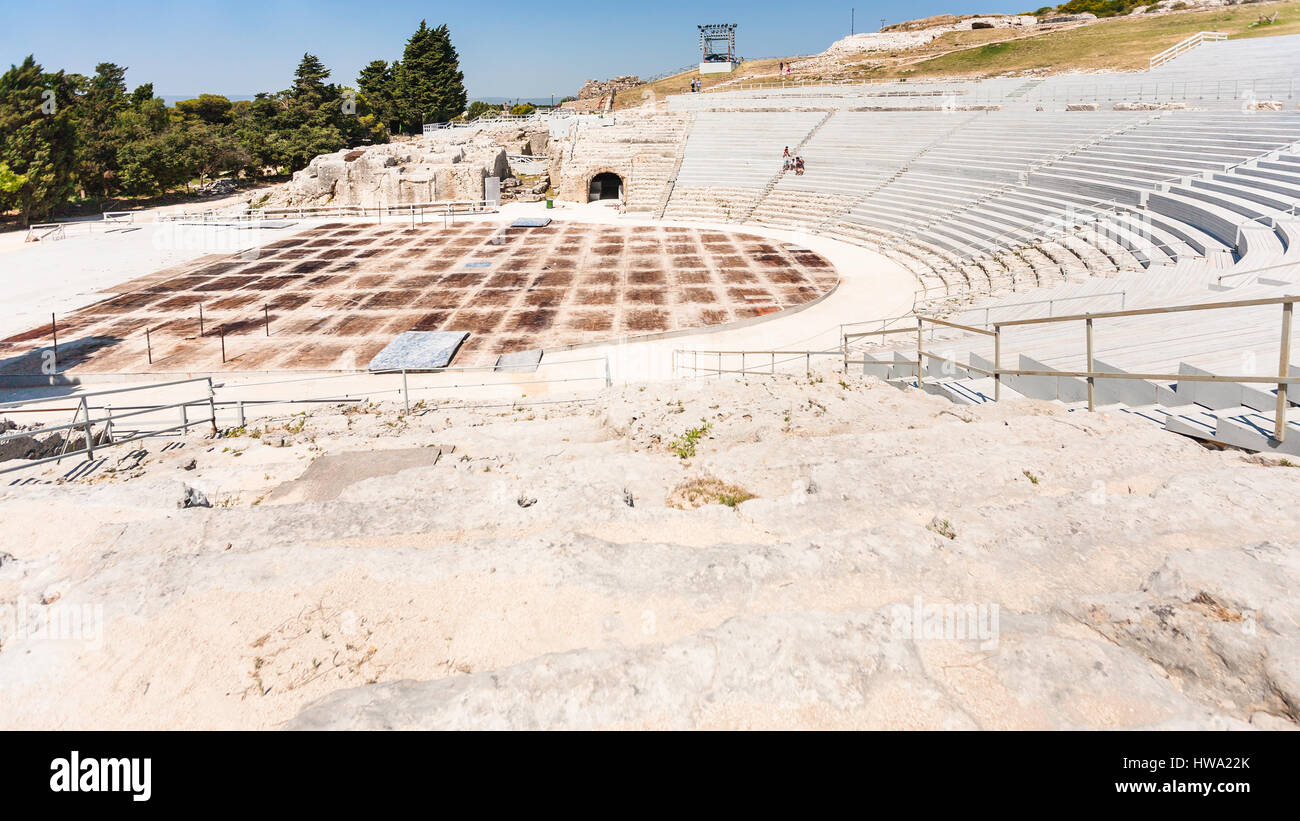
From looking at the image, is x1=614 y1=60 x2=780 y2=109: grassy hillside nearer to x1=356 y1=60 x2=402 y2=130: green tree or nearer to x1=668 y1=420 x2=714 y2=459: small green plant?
x1=356 y1=60 x2=402 y2=130: green tree

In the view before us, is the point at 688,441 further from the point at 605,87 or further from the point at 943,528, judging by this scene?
the point at 605,87

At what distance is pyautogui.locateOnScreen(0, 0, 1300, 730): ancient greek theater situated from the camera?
12.4ft

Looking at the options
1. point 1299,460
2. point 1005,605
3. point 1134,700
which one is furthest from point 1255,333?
point 1134,700

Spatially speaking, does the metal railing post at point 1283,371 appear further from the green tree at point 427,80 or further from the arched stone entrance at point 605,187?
the green tree at point 427,80

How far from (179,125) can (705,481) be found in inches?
3149

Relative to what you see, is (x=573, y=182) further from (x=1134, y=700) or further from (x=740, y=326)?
(x=1134, y=700)

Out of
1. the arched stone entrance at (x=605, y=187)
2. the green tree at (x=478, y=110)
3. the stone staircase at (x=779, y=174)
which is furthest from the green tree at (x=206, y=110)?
the stone staircase at (x=779, y=174)

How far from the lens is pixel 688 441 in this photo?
9.46 m

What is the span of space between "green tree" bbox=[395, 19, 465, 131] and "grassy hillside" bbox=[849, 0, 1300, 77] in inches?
1738

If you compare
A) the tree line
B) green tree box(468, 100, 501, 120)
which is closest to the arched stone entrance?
the tree line

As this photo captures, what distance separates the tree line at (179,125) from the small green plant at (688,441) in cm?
5502

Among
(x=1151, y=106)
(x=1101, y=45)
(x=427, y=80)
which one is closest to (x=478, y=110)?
(x=427, y=80)

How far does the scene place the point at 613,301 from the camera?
84.2 feet

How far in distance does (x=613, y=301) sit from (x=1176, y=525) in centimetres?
2181
